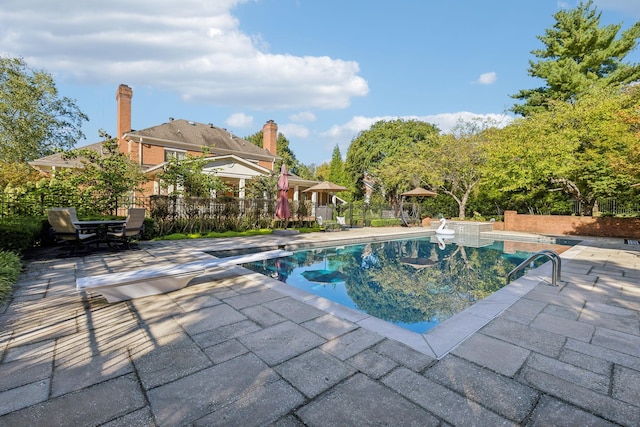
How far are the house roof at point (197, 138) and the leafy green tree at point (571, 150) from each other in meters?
18.2

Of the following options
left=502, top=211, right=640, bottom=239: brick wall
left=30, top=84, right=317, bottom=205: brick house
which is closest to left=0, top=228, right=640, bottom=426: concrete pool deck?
left=502, top=211, right=640, bottom=239: brick wall

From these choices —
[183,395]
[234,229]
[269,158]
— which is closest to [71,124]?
[269,158]

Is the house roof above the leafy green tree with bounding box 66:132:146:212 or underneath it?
above

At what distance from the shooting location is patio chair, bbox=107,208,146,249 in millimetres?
8102

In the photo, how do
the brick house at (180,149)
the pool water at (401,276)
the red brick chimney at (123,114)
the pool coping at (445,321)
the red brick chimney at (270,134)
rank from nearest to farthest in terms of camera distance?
the pool coping at (445,321) < the pool water at (401,276) < the brick house at (180,149) < the red brick chimney at (123,114) < the red brick chimney at (270,134)

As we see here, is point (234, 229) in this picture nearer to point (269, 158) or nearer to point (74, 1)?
point (74, 1)

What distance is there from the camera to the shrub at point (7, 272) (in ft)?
14.2

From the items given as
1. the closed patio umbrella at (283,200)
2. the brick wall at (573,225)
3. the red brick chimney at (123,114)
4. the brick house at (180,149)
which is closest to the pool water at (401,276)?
the closed patio umbrella at (283,200)

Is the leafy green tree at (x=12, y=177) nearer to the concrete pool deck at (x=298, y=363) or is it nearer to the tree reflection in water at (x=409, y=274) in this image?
the concrete pool deck at (x=298, y=363)

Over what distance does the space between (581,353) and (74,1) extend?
47.0 ft

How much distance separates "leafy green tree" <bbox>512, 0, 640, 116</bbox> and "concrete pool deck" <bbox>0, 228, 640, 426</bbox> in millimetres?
22377

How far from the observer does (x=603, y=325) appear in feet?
11.9

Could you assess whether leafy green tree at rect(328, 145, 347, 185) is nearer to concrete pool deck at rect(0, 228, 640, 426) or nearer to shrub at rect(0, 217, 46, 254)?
shrub at rect(0, 217, 46, 254)

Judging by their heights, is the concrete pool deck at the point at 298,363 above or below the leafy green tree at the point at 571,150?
below
